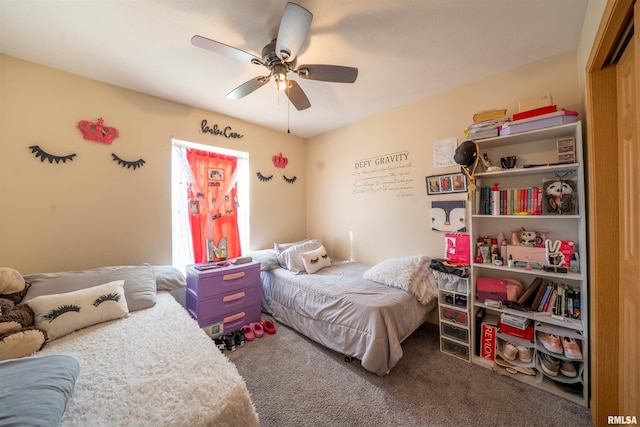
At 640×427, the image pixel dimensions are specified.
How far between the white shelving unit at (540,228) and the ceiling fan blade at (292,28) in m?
1.66

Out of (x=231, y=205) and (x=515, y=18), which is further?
(x=231, y=205)

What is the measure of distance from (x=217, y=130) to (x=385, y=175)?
7.22ft

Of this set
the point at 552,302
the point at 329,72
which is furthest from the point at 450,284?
the point at 329,72

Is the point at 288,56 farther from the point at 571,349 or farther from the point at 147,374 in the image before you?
the point at 571,349

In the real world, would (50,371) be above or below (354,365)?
above

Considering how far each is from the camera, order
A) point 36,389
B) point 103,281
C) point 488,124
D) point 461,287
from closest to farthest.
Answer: point 36,389
point 103,281
point 488,124
point 461,287

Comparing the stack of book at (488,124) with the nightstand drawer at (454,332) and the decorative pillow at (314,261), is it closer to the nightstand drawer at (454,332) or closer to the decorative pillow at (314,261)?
the nightstand drawer at (454,332)

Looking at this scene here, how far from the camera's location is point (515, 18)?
57.6 inches

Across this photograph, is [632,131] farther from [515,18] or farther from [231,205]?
[231,205]

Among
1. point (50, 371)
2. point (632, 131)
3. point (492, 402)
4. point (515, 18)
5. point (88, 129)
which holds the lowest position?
point (492, 402)

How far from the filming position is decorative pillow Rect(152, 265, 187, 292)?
2092mm

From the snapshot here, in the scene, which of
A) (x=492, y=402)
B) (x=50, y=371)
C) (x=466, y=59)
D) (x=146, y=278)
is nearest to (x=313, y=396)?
(x=492, y=402)

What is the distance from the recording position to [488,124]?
6.14 feet

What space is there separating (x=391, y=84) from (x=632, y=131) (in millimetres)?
1645
